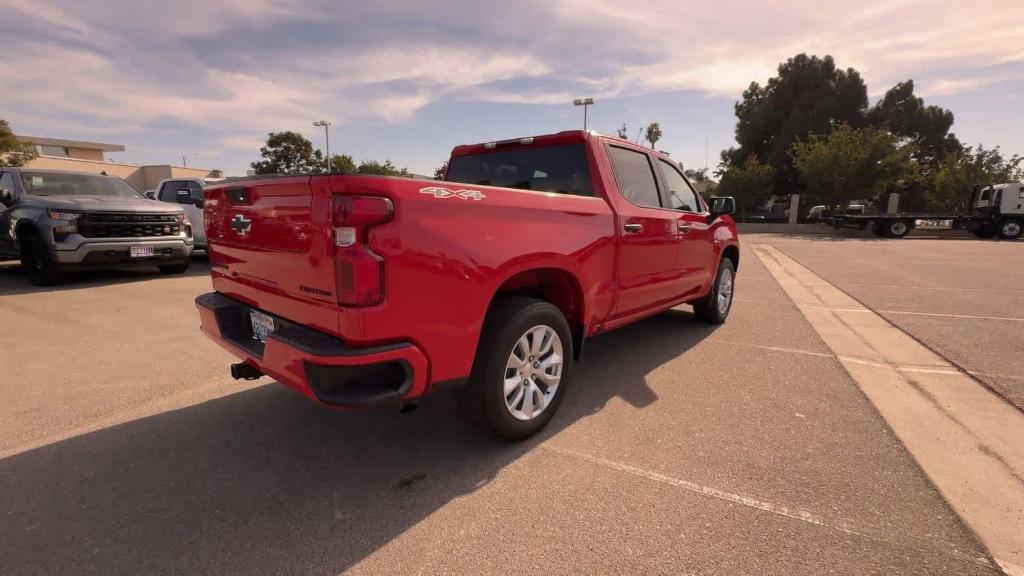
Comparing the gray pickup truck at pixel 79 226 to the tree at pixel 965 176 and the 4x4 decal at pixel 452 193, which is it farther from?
the tree at pixel 965 176

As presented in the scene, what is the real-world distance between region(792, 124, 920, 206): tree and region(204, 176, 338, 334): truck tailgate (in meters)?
33.7

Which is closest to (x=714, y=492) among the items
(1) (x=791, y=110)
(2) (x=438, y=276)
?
(2) (x=438, y=276)

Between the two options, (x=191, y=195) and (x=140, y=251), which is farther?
(x=191, y=195)

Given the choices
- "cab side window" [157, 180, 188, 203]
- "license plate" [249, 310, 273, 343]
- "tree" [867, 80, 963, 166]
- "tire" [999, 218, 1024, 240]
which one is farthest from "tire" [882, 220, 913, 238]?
"license plate" [249, 310, 273, 343]

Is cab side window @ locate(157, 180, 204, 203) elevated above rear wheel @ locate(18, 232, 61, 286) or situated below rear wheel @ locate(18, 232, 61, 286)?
above

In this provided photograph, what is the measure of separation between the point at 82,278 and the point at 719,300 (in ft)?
33.2

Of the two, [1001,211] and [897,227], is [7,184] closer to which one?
[897,227]

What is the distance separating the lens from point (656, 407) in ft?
11.1

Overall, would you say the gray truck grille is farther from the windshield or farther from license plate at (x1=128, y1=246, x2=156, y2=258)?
the windshield

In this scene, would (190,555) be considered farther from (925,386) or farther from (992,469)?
(925,386)

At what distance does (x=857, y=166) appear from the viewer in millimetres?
28109

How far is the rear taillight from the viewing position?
→ 6.64 feet

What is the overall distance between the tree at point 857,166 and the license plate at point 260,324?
33749 mm

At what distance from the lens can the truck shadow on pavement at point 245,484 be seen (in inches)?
77.9
